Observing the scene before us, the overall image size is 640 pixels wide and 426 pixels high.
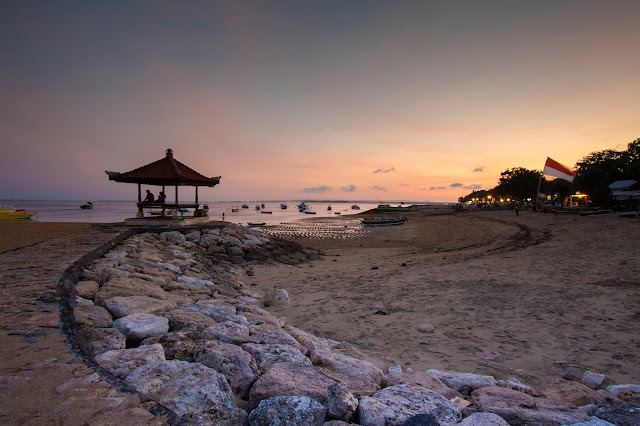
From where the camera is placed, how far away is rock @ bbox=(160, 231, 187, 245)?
39.1 ft

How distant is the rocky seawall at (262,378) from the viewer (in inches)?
91.0

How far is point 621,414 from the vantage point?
2.66 meters

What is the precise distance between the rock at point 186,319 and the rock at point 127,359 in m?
0.89

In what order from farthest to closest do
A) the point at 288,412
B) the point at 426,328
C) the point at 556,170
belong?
the point at 556,170
the point at 426,328
the point at 288,412

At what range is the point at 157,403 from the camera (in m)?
2.12

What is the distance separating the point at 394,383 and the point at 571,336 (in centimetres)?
396

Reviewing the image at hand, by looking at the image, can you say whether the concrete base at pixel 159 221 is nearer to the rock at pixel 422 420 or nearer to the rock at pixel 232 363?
the rock at pixel 232 363

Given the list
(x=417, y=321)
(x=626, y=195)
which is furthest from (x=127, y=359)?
(x=626, y=195)

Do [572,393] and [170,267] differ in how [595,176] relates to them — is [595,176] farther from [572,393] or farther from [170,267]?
[170,267]

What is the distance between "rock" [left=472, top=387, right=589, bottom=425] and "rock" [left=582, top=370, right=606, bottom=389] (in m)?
1.14

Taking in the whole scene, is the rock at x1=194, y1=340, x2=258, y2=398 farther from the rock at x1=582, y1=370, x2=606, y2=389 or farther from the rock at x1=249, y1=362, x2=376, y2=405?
the rock at x1=582, y1=370, x2=606, y2=389

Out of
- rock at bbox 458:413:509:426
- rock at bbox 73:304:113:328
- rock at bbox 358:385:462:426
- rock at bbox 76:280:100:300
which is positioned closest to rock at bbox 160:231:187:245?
rock at bbox 76:280:100:300

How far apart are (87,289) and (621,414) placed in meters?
6.53

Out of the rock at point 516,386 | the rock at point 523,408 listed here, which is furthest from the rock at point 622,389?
the rock at point 523,408
